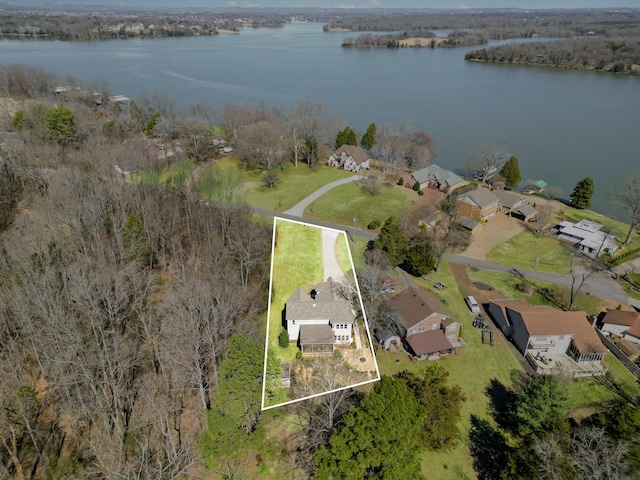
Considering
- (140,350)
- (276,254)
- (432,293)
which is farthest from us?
(432,293)

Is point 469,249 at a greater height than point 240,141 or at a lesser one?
lesser

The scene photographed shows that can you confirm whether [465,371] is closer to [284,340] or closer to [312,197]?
[284,340]

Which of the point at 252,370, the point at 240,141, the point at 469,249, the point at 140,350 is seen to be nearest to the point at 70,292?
the point at 140,350

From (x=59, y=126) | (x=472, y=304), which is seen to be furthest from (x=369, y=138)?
(x=59, y=126)

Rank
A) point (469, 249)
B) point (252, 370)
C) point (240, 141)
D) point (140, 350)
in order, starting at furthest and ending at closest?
point (240, 141), point (469, 249), point (140, 350), point (252, 370)

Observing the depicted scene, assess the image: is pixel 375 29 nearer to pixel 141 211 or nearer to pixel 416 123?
pixel 416 123

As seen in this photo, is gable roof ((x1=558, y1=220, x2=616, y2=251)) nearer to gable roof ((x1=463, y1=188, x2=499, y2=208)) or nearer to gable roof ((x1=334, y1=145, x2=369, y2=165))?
gable roof ((x1=463, y1=188, x2=499, y2=208))
